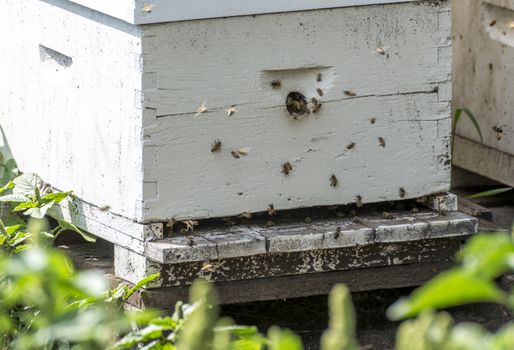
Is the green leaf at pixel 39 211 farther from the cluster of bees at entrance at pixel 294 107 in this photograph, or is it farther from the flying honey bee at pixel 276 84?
the flying honey bee at pixel 276 84

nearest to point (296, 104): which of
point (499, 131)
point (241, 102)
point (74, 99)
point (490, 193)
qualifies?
point (241, 102)

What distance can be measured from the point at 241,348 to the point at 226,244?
1.56 m

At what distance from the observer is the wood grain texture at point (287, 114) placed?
284cm

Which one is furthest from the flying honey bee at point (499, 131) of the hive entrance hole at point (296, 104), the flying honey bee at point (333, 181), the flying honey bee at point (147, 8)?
the flying honey bee at point (147, 8)

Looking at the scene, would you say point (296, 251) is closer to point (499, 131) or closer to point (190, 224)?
point (190, 224)

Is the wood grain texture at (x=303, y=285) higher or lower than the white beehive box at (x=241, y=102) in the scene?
lower

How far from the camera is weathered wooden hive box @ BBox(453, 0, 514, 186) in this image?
153 inches

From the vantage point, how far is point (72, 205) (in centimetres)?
324

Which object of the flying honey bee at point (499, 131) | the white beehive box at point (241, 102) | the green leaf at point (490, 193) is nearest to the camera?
the white beehive box at point (241, 102)

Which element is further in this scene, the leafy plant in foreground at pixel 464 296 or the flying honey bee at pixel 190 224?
the flying honey bee at pixel 190 224

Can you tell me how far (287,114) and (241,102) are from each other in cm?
15

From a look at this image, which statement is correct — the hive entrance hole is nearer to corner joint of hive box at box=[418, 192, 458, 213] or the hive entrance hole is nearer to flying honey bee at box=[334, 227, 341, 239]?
flying honey bee at box=[334, 227, 341, 239]

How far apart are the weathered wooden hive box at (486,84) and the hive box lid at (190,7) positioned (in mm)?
1119

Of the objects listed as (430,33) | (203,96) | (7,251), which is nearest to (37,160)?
(7,251)
